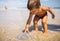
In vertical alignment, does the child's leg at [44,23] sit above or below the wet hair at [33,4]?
below

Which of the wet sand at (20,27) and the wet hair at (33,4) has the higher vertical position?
the wet hair at (33,4)

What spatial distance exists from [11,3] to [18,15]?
8 centimetres

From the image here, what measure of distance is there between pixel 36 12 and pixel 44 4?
68 mm

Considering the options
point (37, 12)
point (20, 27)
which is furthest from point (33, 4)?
point (20, 27)

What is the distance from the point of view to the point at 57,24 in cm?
104

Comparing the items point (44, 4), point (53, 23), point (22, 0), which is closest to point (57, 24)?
point (53, 23)

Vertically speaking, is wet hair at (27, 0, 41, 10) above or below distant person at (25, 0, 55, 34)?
above

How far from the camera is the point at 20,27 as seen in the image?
3.48 feet

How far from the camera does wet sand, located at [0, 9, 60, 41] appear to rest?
40.2 inches

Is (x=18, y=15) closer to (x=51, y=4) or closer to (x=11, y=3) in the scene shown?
(x=11, y=3)

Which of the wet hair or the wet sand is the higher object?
the wet hair

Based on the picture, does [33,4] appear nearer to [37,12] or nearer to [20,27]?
[37,12]

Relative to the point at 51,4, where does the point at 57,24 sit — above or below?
below

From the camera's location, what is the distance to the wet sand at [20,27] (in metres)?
1.02
